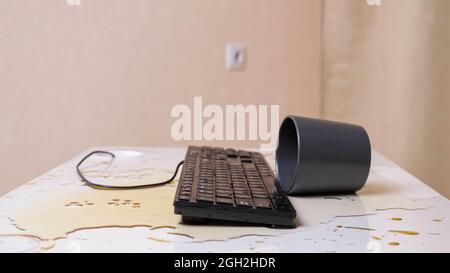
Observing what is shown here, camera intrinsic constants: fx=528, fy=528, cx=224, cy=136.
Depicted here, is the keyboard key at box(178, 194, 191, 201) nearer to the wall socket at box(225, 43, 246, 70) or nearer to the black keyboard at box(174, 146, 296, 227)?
the black keyboard at box(174, 146, 296, 227)

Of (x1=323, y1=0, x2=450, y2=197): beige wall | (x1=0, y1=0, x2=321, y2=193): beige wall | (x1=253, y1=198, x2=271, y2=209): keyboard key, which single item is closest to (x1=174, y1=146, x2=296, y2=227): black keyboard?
(x1=253, y1=198, x2=271, y2=209): keyboard key

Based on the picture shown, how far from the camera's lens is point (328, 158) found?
31.5 inches

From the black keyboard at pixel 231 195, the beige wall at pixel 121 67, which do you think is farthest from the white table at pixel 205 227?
the beige wall at pixel 121 67

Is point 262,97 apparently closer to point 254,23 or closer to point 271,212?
point 254,23

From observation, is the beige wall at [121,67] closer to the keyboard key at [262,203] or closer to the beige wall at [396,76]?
the beige wall at [396,76]

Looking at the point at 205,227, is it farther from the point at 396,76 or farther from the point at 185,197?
the point at 396,76

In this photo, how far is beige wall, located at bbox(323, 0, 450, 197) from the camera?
1503 millimetres

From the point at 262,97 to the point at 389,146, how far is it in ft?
1.82

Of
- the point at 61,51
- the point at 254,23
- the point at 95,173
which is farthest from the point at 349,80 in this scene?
the point at 95,173

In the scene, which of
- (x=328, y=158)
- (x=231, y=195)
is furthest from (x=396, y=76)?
(x=231, y=195)

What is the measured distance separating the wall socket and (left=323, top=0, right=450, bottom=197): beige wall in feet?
1.08

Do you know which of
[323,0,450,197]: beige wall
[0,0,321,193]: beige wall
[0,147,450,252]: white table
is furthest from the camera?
[0,0,321,193]: beige wall

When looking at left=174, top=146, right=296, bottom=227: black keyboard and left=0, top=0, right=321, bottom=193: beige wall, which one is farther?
left=0, top=0, right=321, bottom=193: beige wall

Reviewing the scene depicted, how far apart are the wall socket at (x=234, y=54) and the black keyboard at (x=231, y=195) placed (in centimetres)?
110
